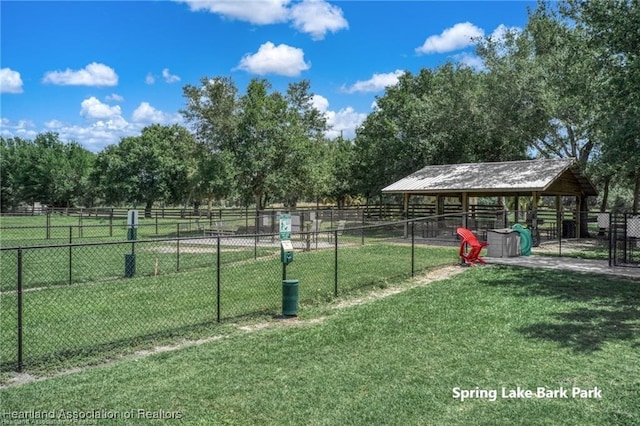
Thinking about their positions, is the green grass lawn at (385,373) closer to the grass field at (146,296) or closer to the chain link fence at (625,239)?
the grass field at (146,296)

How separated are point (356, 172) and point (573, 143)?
1774 cm

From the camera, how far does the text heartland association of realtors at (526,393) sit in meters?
4.60

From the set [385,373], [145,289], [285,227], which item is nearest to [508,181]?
[285,227]

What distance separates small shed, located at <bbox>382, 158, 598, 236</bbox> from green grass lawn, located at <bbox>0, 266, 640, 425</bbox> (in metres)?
12.5

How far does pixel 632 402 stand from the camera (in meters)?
4.46

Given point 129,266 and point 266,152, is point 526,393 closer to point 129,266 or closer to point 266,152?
point 129,266

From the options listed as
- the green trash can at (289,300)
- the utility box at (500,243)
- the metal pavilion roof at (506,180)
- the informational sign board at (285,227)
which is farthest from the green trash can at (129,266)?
the metal pavilion roof at (506,180)

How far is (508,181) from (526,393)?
18004 millimetres

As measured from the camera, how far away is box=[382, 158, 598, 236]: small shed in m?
20.6

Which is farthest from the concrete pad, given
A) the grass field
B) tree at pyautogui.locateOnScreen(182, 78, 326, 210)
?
tree at pyautogui.locateOnScreen(182, 78, 326, 210)

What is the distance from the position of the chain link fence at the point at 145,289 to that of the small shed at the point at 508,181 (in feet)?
18.8

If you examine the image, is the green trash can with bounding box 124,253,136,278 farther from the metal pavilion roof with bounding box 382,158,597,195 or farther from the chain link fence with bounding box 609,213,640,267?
the metal pavilion roof with bounding box 382,158,597,195

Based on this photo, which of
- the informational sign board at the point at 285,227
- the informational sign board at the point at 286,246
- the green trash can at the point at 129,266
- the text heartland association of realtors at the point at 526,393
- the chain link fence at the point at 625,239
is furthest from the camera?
the chain link fence at the point at 625,239

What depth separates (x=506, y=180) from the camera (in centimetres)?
2150
